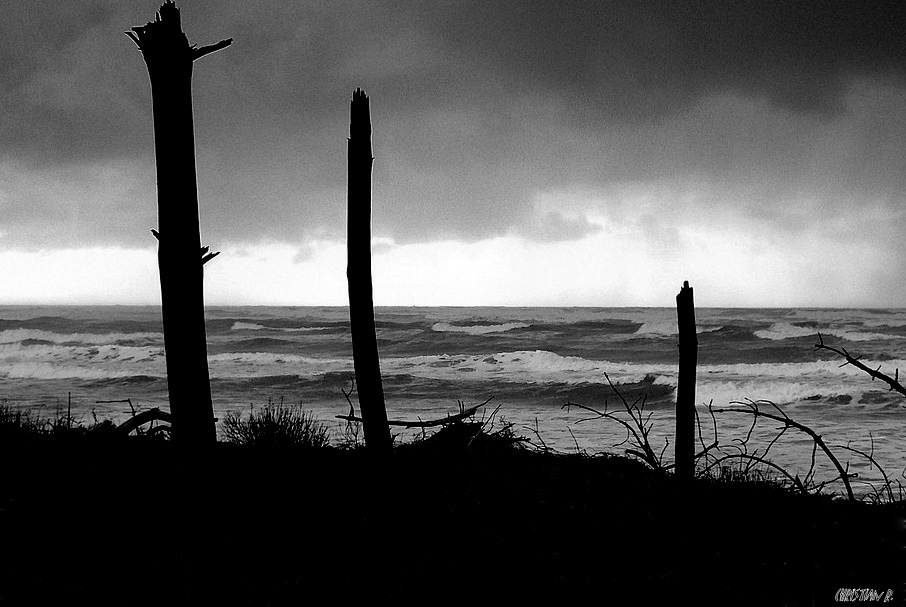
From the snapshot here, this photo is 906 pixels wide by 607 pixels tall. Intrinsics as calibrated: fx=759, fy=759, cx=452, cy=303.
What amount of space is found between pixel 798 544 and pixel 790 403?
57.8 feet

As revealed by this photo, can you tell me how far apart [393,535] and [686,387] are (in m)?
3.26

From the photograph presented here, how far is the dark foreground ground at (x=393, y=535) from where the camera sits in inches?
177

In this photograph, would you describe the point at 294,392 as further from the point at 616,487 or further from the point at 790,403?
the point at 616,487

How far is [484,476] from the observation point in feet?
23.4

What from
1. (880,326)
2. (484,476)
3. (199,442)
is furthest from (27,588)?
(880,326)

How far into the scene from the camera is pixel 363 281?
6.49m

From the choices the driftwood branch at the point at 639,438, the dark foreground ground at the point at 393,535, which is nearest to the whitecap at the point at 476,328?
the driftwood branch at the point at 639,438

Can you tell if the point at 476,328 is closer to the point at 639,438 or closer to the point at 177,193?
the point at 639,438

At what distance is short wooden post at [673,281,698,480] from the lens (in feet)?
22.6

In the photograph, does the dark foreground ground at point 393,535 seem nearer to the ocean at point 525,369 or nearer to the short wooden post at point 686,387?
the short wooden post at point 686,387

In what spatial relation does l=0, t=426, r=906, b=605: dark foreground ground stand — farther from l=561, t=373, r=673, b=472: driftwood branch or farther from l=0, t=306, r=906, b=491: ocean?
l=0, t=306, r=906, b=491: ocean

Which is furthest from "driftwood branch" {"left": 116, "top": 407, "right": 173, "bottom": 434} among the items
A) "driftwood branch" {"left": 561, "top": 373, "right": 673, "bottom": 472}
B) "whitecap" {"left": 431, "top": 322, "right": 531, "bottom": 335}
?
"whitecap" {"left": 431, "top": 322, "right": 531, "bottom": 335}

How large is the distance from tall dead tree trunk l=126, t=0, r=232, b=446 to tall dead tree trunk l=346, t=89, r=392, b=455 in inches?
51.8

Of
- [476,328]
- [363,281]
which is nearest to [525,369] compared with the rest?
[476,328]
